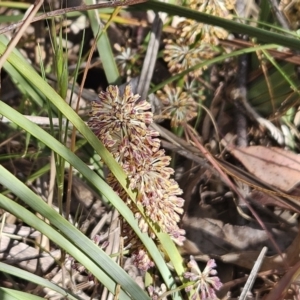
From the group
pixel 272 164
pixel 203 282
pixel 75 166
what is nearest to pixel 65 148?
pixel 75 166

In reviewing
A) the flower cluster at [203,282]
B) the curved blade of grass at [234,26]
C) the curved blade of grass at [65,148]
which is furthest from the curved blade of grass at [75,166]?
the curved blade of grass at [234,26]

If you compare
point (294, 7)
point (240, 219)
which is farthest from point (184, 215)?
point (294, 7)

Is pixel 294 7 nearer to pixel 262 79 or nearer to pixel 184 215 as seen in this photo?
A: pixel 262 79

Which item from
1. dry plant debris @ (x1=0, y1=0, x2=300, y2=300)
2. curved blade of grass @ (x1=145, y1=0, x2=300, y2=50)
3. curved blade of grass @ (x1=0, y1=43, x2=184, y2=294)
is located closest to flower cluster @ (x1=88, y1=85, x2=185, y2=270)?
curved blade of grass @ (x1=0, y1=43, x2=184, y2=294)

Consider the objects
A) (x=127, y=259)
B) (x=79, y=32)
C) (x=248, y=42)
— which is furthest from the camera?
(x=79, y=32)

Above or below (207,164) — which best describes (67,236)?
below

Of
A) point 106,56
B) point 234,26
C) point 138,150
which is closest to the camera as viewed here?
point 138,150

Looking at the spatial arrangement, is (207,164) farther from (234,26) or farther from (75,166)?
(75,166)
